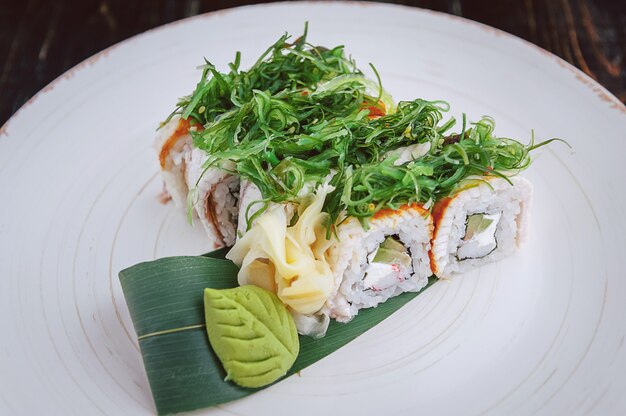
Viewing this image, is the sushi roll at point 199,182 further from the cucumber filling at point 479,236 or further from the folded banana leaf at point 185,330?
the cucumber filling at point 479,236

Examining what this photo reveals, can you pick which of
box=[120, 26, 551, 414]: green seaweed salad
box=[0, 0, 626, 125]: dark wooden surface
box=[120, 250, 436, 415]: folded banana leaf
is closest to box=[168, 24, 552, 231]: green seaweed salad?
box=[120, 26, 551, 414]: green seaweed salad

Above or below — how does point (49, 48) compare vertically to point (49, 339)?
above

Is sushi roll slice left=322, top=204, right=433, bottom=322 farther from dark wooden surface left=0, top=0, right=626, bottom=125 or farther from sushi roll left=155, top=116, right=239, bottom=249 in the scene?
dark wooden surface left=0, top=0, right=626, bottom=125

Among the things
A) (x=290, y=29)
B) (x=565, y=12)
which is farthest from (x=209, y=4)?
(x=565, y=12)

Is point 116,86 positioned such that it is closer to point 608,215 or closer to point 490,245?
point 490,245

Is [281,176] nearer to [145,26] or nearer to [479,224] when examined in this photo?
[479,224]

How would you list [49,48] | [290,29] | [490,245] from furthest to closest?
[49,48]
[290,29]
[490,245]
